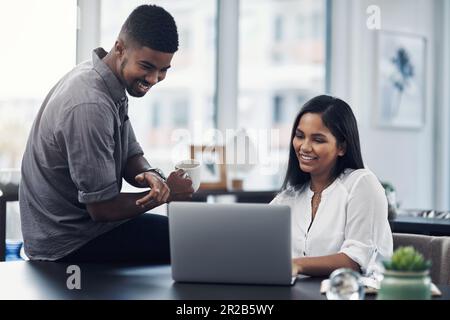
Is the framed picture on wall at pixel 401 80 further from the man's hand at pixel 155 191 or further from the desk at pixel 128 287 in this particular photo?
the desk at pixel 128 287

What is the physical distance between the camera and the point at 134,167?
2311mm

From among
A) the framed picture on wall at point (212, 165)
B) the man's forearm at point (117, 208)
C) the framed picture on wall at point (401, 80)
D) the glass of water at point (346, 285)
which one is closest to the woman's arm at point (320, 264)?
the glass of water at point (346, 285)

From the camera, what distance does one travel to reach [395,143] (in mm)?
4926

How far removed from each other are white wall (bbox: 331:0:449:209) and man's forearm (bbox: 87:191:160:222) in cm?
295

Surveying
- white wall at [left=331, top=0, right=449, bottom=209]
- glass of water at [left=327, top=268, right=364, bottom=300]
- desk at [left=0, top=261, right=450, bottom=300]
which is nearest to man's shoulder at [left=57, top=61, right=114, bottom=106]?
desk at [left=0, top=261, right=450, bottom=300]

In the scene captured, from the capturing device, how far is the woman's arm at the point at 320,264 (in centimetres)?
168

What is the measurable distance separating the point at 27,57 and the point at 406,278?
2752 mm

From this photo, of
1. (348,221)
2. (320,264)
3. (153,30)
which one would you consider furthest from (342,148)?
(153,30)

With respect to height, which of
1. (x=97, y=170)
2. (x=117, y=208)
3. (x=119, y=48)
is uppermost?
(x=119, y=48)

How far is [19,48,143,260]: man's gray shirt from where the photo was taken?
193 cm

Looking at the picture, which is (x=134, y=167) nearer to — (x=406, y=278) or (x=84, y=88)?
(x=84, y=88)
